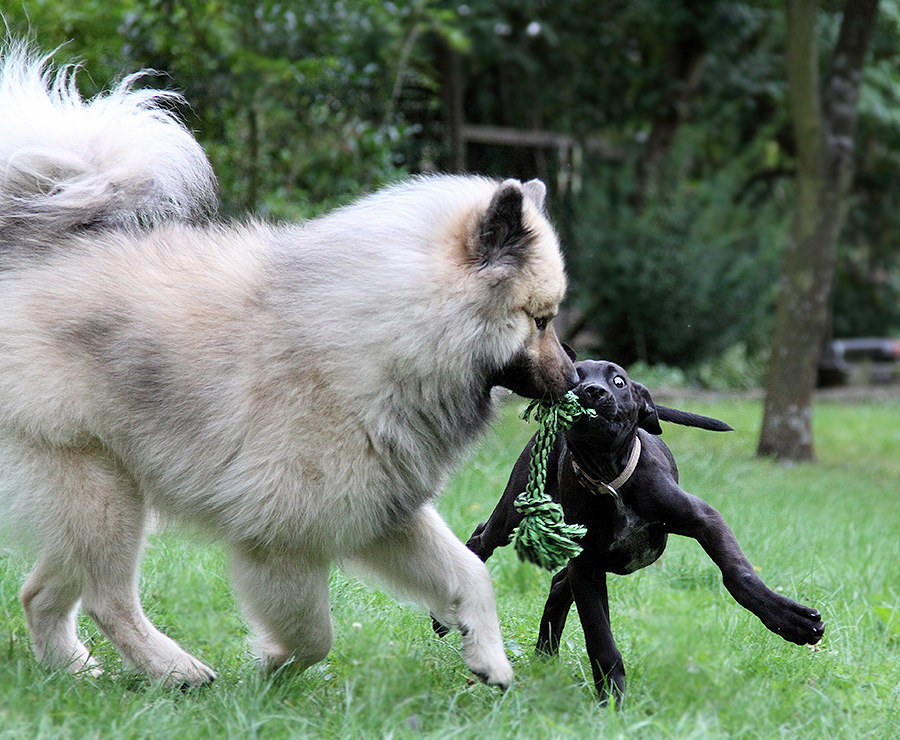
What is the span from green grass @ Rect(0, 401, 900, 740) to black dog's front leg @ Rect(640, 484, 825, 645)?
0.20 m

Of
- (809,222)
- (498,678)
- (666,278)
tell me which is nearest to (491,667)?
(498,678)

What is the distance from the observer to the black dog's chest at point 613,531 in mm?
3295

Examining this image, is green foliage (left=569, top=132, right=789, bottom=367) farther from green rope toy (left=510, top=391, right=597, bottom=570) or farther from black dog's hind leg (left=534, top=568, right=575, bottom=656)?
green rope toy (left=510, top=391, right=597, bottom=570)

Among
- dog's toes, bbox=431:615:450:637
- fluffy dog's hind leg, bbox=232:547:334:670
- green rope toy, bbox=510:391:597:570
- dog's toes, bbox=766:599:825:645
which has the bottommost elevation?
dog's toes, bbox=431:615:450:637

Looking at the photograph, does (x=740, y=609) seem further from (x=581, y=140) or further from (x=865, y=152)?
(x=865, y=152)

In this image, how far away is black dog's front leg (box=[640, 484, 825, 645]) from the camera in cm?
297

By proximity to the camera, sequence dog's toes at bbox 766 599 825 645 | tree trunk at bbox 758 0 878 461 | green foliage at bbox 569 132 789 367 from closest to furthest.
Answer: dog's toes at bbox 766 599 825 645 < tree trunk at bbox 758 0 878 461 < green foliage at bbox 569 132 789 367

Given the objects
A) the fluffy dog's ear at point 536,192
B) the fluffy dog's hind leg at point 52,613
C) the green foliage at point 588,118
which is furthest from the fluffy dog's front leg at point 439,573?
the green foliage at point 588,118

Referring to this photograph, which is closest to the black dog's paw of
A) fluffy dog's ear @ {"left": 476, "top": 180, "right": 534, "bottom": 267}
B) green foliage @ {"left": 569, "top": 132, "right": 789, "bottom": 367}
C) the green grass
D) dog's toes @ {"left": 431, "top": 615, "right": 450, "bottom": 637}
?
the green grass

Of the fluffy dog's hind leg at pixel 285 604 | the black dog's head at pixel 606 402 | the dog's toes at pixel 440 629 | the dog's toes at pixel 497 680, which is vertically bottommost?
the dog's toes at pixel 440 629

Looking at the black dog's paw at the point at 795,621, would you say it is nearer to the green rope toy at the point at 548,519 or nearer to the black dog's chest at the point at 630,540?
the black dog's chest at the point at 630,540

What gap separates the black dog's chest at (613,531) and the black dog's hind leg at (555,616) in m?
0.33

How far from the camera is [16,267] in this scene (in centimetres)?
349

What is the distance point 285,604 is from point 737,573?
147 cm
